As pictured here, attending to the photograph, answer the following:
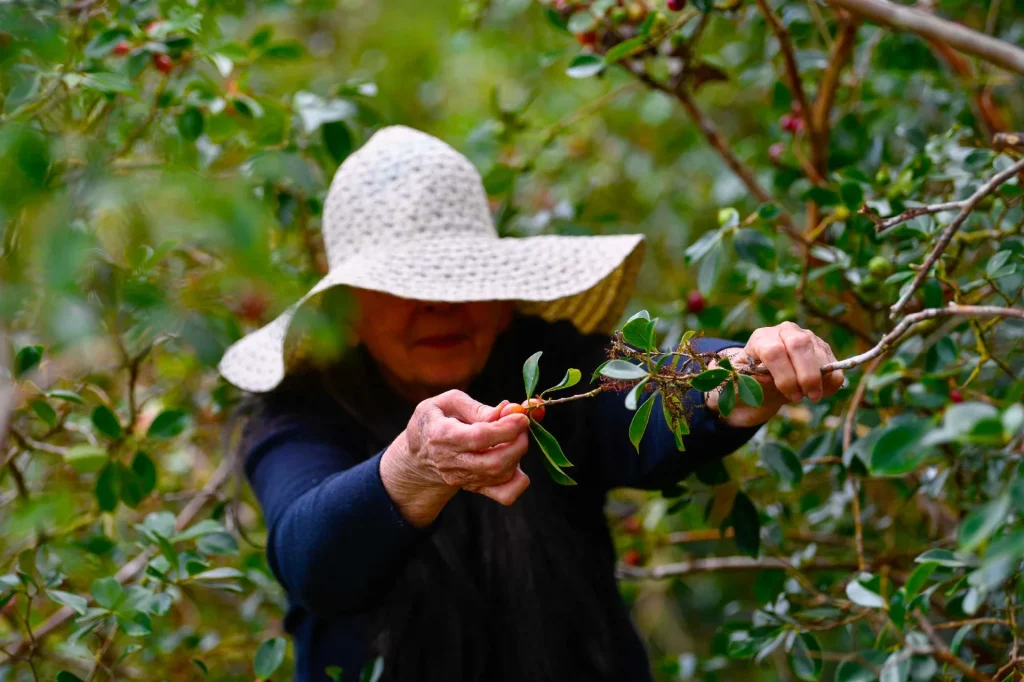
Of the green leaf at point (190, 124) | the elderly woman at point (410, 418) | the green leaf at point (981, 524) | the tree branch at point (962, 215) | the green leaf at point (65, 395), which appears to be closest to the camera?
the green leaf at point (981, 524)

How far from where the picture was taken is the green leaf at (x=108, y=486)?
1430 millimetres

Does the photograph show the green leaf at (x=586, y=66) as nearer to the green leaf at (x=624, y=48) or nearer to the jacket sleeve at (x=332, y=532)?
the green leaf at (x=624, y=48)

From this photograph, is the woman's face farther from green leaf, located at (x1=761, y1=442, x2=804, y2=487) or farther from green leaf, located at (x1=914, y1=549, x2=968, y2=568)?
green leaf, located at (x1=914, y1=549, x2=968, y2=568)

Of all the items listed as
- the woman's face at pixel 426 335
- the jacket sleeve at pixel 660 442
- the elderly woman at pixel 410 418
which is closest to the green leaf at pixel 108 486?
the elderly woman at pixel 410 418

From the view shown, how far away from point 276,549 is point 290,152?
0.74 meters

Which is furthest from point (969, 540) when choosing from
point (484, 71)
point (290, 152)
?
point (484, 71)

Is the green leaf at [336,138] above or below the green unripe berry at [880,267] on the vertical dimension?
below

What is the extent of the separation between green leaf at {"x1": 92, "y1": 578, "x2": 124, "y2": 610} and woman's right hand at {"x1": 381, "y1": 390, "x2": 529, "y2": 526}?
1.56ft

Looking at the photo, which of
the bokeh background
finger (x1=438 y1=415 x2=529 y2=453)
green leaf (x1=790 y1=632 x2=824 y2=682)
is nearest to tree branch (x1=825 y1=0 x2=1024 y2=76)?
the bokeh background

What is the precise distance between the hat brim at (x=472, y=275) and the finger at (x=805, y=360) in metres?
0.37

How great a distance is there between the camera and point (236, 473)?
1.48 m

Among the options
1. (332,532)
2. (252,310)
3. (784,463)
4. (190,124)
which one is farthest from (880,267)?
(190,124)

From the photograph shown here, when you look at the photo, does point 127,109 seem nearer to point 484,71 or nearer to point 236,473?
point 236,473

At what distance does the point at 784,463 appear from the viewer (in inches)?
52.6
